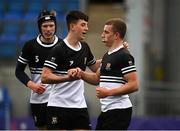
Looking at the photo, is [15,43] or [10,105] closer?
[10,105]

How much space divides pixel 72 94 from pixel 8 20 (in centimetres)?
963

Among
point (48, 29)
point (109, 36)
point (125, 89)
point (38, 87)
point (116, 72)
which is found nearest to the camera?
point (125, 89)

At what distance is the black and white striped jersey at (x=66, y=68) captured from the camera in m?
8.80

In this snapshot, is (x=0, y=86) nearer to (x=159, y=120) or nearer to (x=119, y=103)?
(x=159, y=120)

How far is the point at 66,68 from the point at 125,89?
1.07 m

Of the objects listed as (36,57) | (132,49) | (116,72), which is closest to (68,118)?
(116,72)

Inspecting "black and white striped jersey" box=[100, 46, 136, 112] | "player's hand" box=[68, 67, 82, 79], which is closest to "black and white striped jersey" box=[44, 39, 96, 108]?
"player's hand" box=[68, 67, 82, 79]

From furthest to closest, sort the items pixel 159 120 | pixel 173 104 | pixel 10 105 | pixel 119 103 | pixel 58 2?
1. pixel 58 2
2. pixel 173 104
3. pixel 10 105
4. pixel 159 120
5. pixel 119 103

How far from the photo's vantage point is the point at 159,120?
14.3 metres

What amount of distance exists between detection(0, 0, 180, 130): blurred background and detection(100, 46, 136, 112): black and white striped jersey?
546cm

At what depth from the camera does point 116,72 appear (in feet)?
27.2

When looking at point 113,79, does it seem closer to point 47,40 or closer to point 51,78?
point 51,78

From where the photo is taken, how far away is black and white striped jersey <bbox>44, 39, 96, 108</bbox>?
8.80 meters

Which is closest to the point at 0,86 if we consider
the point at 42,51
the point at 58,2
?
the point at 58,2
